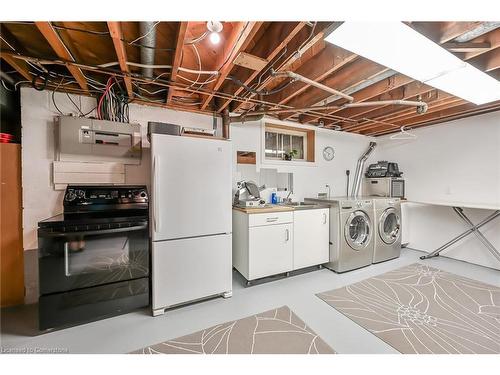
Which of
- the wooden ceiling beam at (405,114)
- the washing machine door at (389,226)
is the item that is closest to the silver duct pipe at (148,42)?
the wooden ceiling beam at (405,114)

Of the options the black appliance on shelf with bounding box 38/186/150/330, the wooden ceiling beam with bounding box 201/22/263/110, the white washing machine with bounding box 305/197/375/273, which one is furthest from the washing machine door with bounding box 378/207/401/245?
the black appliance on shelf with bounding box 38/186/150/330

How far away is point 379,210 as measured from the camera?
323cm

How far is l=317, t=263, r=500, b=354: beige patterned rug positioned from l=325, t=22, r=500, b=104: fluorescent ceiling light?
7.42 feet

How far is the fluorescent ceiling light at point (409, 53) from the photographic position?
4.19 feet

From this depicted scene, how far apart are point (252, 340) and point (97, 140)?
8.44 feet

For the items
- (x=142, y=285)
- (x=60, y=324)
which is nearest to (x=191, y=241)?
(x=142, y=285)

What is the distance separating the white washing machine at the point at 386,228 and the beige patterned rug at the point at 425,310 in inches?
17.2

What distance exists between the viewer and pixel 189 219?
2.08 meters

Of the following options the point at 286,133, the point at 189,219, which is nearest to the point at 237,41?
the point at 189,219

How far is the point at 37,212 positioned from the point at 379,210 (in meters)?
4.51

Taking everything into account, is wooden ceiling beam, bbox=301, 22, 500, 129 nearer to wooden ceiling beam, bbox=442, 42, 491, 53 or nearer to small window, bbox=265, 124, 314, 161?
wooden ceiling beam, bbox=442, 42, 491, 53

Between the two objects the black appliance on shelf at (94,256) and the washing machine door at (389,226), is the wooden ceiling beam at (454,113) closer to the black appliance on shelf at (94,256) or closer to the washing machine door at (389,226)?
the washing machine door at (389,226)

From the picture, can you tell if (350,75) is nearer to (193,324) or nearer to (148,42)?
(148,42)

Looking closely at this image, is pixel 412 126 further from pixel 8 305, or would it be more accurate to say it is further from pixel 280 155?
pixel 8 305
